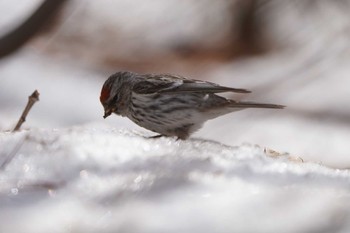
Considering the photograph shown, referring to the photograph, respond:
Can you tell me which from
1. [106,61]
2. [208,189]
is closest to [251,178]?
[208,189]

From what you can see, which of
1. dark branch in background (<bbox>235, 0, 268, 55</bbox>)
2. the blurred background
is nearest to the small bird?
the blurred background

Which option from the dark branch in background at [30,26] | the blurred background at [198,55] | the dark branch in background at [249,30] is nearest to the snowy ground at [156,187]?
the dark branch in background at [30,26]

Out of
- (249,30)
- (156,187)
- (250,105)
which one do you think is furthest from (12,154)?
(249,30)

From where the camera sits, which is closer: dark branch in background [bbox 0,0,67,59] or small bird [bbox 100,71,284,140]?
dark branch in background [bbox 0,0,67,59]

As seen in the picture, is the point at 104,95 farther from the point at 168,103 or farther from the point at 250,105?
the point at 250,105

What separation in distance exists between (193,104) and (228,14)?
1.19 ft

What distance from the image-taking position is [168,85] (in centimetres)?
198

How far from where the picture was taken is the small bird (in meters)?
1.91

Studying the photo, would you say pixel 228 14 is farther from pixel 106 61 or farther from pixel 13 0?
pixel 13 0

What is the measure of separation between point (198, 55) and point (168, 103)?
39 centimetres

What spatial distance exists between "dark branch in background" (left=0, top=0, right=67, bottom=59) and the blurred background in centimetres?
60

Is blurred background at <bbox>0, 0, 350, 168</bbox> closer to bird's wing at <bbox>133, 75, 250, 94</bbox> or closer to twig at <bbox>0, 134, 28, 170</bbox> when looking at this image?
bird's wing at <bbox>133, 75, 250, 94</bbox>

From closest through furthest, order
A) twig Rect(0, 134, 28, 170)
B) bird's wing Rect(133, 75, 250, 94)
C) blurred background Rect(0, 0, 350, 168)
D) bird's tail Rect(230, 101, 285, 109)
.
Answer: twig Rect(0, 134, 28, 170)
bird's tail Rect(230, 101, 285, 109)
bird's wing Rect(133, 75, 250, 94)
blurred background Rect(0, 0, 350, 168)

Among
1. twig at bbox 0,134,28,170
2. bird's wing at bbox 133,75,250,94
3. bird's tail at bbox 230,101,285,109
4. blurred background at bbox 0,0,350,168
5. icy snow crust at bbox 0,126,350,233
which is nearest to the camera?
icy snow crust at bbox 0,126,350,233
